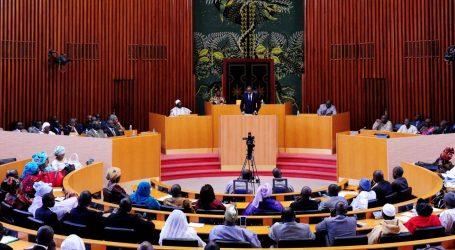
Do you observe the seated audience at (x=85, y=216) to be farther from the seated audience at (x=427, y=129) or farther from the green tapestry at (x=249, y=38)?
the green tapestry at (x=249, y=38)

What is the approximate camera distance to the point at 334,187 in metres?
7.68

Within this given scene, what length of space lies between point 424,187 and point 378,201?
192 centimetres

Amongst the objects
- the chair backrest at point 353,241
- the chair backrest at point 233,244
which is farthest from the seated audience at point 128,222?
the chair backrest at point 353,241

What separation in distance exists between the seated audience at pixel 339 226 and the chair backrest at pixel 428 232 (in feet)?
2.22

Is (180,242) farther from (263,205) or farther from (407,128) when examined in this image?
(407,128)

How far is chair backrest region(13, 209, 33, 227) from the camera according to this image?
654 centimetres

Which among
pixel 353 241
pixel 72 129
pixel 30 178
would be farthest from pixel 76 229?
pixel 72 129

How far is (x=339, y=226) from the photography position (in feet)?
20.0

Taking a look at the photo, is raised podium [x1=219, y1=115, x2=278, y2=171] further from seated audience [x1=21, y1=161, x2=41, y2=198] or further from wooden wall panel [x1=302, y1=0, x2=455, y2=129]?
seated audience [x1=21, y1=161, x2=41, y2=198]

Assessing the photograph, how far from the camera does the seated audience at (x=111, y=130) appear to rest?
47.4 ft

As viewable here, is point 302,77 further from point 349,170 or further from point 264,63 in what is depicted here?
point 349,170

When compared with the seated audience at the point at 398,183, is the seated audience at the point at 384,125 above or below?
above

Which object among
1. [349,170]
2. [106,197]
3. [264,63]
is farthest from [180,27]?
[106,197]

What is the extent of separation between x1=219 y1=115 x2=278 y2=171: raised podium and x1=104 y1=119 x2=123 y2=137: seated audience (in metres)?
2.68
